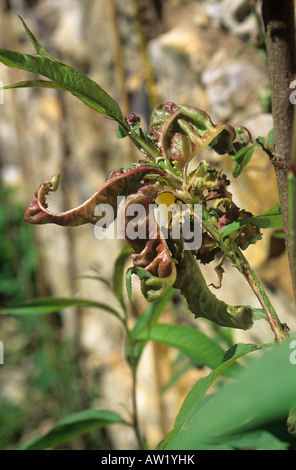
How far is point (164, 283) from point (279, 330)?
83 mm

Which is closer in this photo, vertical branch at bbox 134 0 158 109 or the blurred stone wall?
the blurred stone wall

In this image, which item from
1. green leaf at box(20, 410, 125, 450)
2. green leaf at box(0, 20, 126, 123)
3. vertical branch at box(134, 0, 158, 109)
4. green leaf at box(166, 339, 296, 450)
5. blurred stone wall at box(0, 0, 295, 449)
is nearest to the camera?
green leaf at box(166, 339, 296, 450)

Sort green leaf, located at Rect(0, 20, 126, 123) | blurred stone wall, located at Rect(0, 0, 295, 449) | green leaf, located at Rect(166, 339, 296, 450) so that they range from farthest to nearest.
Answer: blurred stone wall, located at Rect(0, 0, 295, 449), green leaf, located at Rect(0, 20, 126, 123), green leaf, located at Rect(166, 339, 296, 450)

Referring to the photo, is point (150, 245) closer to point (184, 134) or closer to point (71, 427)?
point (184, 134)

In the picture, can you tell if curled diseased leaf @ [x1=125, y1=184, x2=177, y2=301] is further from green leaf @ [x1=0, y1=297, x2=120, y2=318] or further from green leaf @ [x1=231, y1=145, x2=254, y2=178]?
green leaf @ [x1=0, y1=297, x2=120, y2=318]

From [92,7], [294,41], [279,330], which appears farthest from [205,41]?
[279,330]

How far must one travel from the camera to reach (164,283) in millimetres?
Result: 318

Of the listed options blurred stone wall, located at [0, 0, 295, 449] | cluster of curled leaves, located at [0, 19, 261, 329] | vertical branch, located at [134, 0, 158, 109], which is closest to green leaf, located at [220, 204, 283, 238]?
cluster of curled leaves, located at [0, 19, 261, 329]

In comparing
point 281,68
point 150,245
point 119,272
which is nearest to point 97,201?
point 150,245

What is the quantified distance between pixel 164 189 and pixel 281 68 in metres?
0.12

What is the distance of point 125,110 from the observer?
1.37 m

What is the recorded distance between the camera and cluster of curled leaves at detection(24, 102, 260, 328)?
32cm

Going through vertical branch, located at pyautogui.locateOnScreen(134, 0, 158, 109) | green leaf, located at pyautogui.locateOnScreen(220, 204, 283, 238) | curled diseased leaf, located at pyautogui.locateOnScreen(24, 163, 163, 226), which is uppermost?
vertical branch, located at pyautogui.locateOnScreen(134, 0, 158, 109)

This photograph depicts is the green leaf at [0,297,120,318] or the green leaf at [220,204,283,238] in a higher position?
the green leaf at [220,204,283,238]
